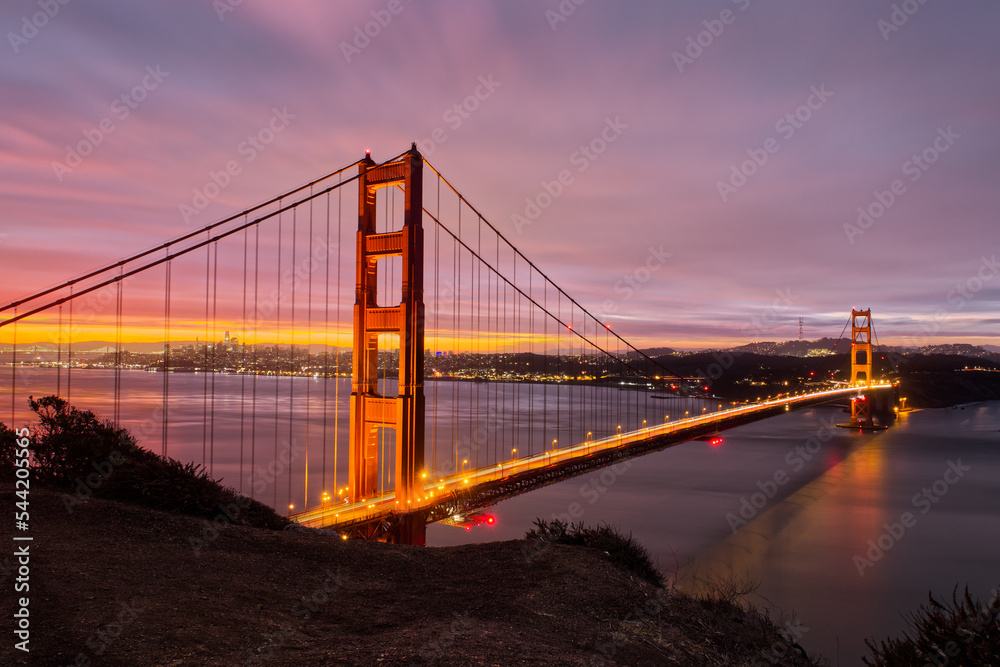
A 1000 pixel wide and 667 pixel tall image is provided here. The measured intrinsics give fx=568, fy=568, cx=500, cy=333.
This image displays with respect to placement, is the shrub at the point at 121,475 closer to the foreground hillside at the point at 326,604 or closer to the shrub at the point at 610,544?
the foreground hillside at the point at 326,604

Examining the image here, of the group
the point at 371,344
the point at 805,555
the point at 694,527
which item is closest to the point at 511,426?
the point at 694,527

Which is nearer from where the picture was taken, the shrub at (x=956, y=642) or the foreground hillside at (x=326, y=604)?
the foreground hillside at (x=326, y=604)

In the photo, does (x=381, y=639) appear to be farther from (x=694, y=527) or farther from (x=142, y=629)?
(x=694, y=527)

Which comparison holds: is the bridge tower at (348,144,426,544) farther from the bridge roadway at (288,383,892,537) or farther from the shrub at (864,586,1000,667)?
the shrub at (864,586,1000,667)

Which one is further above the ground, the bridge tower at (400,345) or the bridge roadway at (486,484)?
the bridge tower at (400,345)

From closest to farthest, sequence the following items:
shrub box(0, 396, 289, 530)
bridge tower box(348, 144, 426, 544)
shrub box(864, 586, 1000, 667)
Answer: shrub box(864, 586, 1000, 667) < shrub box(0, 396, 289, 530) < bridge tower box(348, 144, 426, 544)

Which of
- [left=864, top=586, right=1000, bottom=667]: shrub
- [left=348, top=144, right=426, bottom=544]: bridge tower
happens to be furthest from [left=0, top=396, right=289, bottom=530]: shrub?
[left=864, top=586, right=1000, bottom=667]: shrub

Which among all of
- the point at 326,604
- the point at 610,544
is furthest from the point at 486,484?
the point at 326,604

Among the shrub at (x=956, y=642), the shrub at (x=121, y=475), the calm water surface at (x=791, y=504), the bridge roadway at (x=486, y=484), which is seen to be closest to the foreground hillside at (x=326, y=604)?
the shrub at (x=121, y=475)
